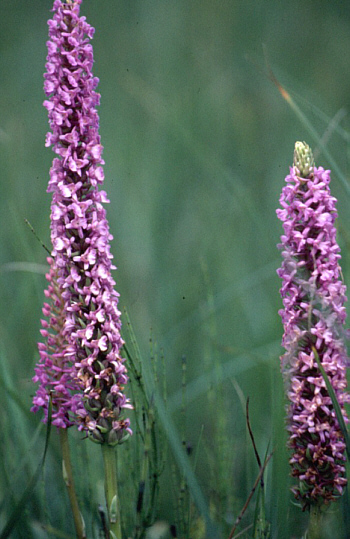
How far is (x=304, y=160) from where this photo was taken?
121 centimetres

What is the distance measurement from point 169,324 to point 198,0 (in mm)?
2611

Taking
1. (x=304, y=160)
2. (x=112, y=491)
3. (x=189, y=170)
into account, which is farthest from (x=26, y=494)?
(x=189, y=170)

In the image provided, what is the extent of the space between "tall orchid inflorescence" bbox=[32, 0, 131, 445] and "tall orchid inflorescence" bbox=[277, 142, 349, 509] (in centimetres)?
28

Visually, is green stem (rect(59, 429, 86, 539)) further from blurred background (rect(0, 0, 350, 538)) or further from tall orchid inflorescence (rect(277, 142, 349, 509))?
tall orchid inflorescence (rect(277, 142, 349, 509))

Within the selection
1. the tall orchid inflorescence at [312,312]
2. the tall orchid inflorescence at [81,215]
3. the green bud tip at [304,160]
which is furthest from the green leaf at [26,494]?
the green bud tip at [304,160]

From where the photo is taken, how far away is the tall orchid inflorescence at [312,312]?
3.81 ft

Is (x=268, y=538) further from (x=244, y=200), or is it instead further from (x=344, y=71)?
(x=344, y=71)

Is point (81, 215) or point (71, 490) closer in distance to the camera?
point (81, 215)

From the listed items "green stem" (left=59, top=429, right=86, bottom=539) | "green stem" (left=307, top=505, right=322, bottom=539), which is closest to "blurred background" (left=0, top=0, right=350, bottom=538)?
"green stem" (left=59, top=429, right=86, bottom=539)

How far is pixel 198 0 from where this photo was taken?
4.73 m

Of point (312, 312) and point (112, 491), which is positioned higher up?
point (312, 312)

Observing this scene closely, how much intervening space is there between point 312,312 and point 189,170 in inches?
118

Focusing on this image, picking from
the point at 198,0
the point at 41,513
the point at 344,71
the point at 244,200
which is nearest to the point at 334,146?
the point at 344,71

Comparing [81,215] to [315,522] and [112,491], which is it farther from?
[315,522]
